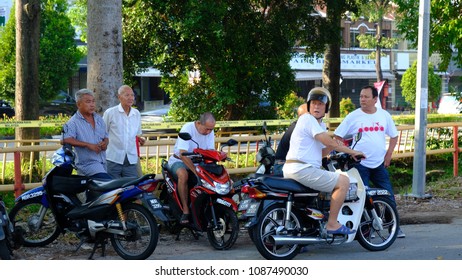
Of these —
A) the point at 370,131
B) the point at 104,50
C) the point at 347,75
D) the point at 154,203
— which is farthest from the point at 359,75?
the point at 154,203

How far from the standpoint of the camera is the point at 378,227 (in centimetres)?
905

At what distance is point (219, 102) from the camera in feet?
67.6

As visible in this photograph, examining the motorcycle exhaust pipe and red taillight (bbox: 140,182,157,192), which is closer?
the motorcycle exhaust pipe

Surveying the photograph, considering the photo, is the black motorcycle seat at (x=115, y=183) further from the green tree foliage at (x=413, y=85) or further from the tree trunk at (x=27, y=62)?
the green tree foliage at (x=413, y=85)

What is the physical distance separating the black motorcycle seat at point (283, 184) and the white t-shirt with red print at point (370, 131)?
1.67 m

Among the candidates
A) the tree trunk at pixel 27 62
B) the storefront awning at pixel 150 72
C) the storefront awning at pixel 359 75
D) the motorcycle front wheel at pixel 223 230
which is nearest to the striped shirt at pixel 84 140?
the motorcycle front wheel at pixel 223 230

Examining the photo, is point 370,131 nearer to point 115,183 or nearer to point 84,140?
point 115,183

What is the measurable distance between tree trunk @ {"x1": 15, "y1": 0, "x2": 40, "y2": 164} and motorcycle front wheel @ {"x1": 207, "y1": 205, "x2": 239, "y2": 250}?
846cm

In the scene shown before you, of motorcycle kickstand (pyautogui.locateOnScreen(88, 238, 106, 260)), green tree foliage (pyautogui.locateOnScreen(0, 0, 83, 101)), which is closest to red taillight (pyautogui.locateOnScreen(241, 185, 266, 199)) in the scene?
motorcycle kickstand (pyautogui.locateOnScreen(88, 238, 106, 260))

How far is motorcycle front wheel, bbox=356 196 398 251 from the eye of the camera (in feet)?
29.7

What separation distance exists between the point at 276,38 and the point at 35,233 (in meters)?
12.1

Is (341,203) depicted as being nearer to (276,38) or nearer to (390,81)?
(276,38)

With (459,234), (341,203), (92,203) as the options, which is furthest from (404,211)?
(92,203)

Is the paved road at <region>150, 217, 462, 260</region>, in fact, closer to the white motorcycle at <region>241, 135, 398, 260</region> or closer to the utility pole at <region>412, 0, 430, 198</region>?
the white motorcycle at <region>241, 135, 398, 260</region>
